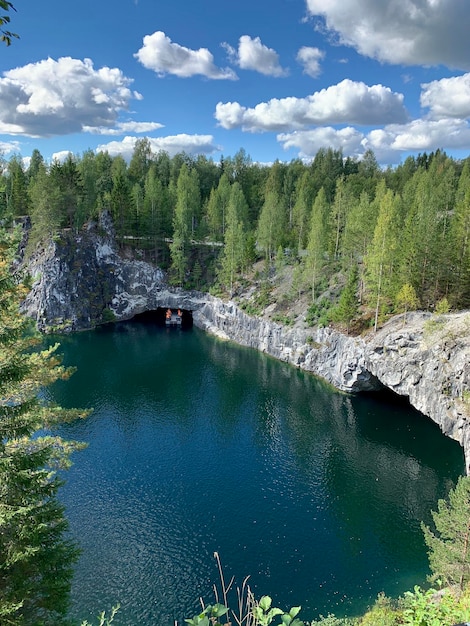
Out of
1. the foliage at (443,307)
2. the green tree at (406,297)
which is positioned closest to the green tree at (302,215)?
the green tree at (406,297)

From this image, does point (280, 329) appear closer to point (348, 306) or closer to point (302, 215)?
point (348, 306)

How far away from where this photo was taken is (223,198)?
81125mm

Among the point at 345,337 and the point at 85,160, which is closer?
the point at 345,337

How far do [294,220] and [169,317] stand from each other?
29.8 meters

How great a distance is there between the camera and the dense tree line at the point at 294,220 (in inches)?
1772

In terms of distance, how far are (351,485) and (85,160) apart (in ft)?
256

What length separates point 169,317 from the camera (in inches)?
2940

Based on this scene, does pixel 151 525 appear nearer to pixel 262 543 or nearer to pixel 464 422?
pixel 262 543

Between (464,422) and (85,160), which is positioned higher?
(85,160)

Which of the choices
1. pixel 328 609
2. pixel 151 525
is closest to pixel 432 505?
pixel 328 609

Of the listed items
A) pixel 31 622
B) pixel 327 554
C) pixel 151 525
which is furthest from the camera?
pixel 151 525

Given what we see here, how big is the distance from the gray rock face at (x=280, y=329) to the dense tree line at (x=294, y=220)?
3.36 m

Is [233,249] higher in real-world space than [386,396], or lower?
higher

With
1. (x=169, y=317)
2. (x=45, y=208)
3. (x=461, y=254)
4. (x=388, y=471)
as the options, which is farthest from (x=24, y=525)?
(x=169, y=317)
